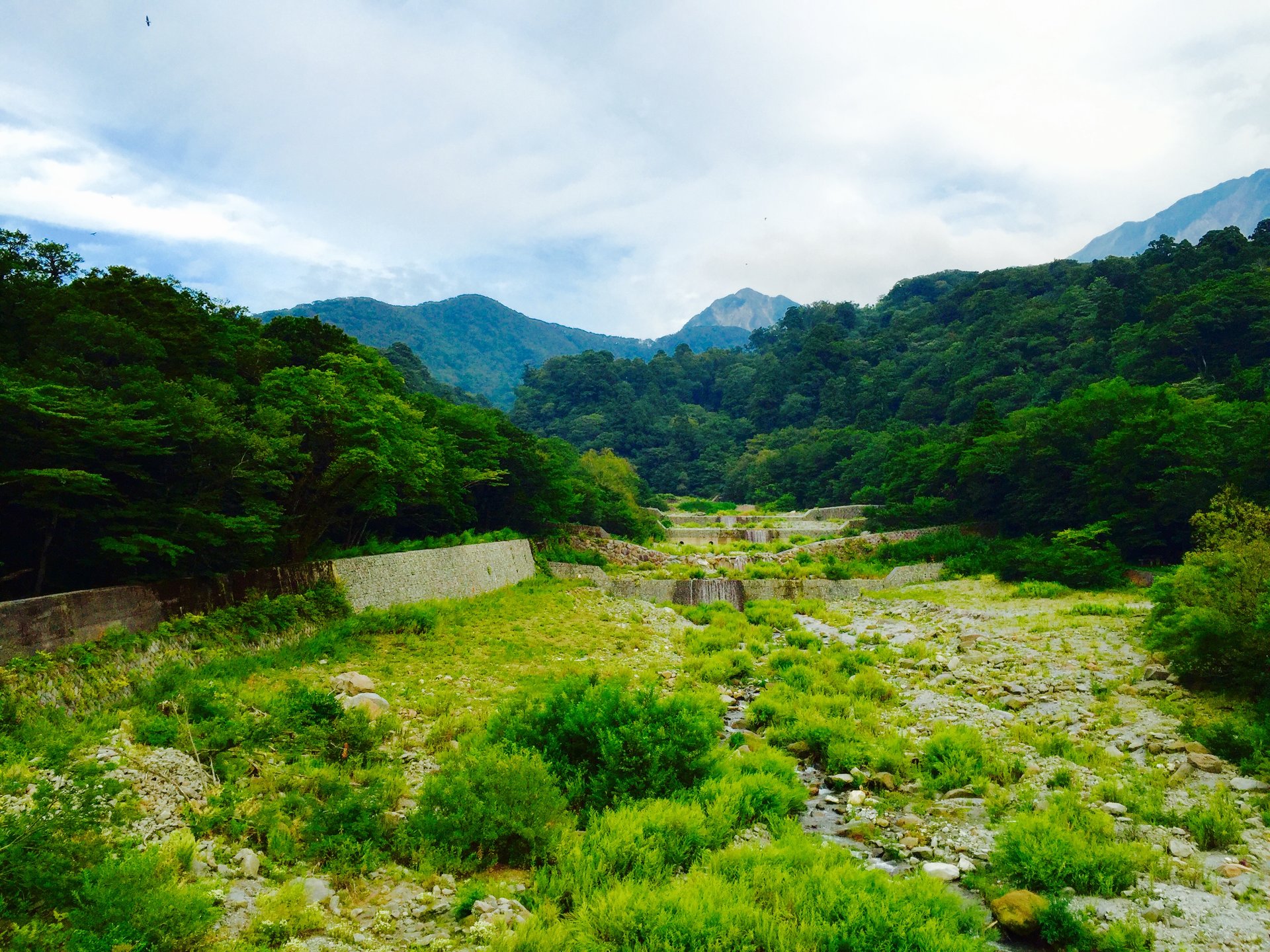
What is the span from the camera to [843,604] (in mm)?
25984

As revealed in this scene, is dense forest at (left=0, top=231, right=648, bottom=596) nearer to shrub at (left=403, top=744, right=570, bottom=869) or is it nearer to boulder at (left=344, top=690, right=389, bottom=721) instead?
boulder at (left=344, top=690, right=389, bottom=721)

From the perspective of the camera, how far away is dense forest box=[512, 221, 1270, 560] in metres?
25.3

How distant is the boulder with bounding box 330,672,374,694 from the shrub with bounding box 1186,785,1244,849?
38.0 ft

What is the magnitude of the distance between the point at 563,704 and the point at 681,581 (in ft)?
64.6

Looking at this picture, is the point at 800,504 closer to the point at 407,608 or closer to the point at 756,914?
the point at 407,608

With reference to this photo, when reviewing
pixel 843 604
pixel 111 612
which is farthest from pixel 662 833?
pixel 843 604

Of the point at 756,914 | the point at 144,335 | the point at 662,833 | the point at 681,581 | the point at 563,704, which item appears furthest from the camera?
the point at 681,581

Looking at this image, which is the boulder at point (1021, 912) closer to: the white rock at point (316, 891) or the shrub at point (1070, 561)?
the white rock at point (316, 891)

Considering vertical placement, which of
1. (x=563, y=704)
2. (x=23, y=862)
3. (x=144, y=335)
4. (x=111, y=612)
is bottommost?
(x=563, y=704)

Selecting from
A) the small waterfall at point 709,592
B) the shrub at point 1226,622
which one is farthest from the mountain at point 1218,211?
the shrub at point 1226,622

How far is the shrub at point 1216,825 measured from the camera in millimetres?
6879

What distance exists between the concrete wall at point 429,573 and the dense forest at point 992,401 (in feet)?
78.8

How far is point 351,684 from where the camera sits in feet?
37.7

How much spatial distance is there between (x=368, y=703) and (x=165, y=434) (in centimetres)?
608
